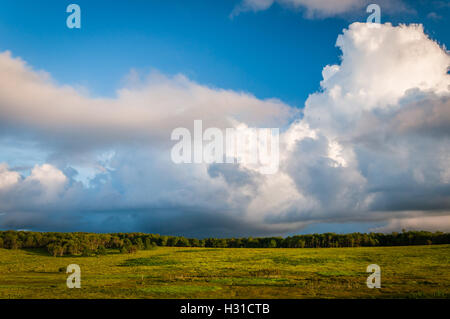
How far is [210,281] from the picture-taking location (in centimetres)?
5600

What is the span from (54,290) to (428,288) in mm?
49035

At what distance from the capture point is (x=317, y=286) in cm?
4838

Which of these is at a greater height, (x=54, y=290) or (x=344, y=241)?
(x=54, y=290)

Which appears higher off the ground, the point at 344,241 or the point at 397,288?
the point at 397,288
